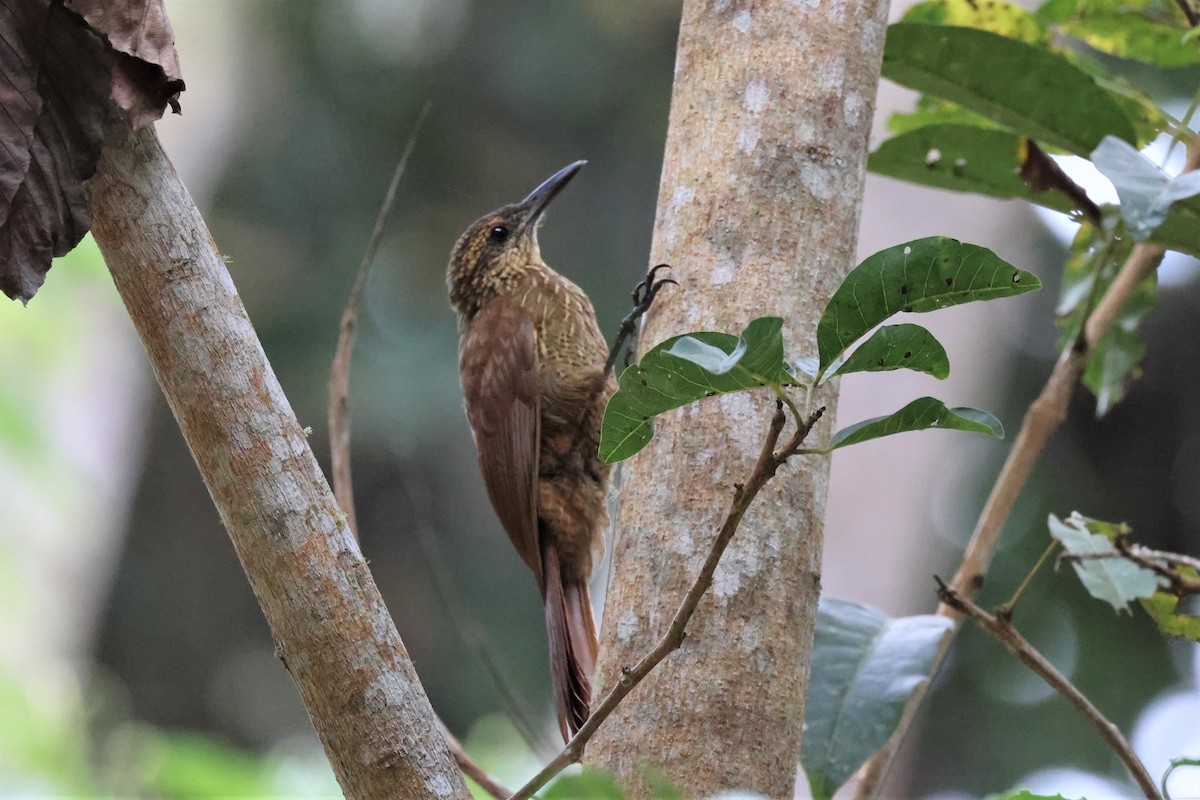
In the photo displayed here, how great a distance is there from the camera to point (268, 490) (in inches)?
41.8

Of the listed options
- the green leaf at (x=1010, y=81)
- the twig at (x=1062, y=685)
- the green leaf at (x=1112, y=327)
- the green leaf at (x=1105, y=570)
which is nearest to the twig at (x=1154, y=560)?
the green leaf at (x=1105, y=570)

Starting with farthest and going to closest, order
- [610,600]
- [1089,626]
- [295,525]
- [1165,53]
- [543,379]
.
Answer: [1089,626]
[543,379]
[1165,53]
[610,600]
[295,525]

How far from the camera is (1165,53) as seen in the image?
6.96 feet

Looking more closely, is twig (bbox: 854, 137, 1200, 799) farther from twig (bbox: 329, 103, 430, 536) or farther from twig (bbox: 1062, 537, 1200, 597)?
twig (bbox: 329, 103, 430, 536)

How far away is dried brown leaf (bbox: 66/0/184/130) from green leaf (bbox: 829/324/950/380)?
680 mm

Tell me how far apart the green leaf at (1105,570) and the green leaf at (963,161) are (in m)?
0.57

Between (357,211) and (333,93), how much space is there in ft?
2.15

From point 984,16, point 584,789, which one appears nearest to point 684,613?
point 584,789

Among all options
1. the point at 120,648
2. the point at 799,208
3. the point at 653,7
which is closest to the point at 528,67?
the point at 653,7

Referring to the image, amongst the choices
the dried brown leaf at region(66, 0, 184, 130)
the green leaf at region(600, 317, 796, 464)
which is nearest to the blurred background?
the green leaf at region(600, 317, 796, 464)

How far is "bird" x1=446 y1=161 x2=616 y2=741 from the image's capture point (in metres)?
2.35

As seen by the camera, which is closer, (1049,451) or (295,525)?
(295,525)

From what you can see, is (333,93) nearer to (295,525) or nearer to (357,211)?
(357,211)

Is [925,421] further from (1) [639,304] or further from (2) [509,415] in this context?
(2) [509,415]
